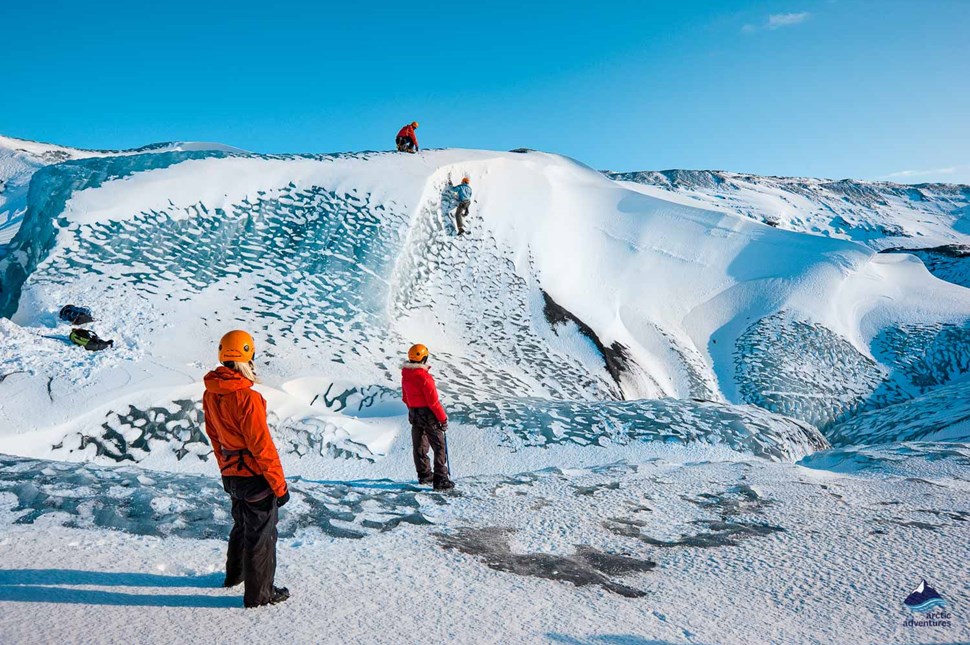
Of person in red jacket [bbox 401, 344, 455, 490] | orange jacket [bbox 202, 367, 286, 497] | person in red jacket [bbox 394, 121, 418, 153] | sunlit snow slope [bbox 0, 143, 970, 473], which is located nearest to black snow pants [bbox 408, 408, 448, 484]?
person in red jacket [bbox 401, 344, 455, 490]

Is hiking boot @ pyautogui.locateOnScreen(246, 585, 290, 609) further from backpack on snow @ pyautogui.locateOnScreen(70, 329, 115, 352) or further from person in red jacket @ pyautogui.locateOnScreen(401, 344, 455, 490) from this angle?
backpack on snow @ pyautogui.locateOnScreen(70, 329, 115, 352)

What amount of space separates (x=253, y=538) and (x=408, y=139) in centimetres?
1775

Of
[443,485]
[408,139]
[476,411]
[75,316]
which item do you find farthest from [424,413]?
[408,139]

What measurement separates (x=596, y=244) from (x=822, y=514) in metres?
19.1

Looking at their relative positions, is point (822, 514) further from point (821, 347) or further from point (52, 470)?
point (821, 347)

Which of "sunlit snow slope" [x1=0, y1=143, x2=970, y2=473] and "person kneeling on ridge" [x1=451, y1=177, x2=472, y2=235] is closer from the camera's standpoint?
"sunlit snow slope" [x1=0, y1=143, x2=970, y2=473]

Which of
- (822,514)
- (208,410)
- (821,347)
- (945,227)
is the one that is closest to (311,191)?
(208,410)

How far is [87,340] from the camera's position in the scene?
9.38m

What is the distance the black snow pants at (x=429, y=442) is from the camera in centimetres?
650

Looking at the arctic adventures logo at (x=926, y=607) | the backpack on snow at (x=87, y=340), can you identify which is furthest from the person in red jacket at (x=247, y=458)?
the backpack on snow at (x=87, y=340)

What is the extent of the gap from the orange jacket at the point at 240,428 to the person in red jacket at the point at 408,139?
1715 cm

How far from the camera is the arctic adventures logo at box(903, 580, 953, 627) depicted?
11.6ft

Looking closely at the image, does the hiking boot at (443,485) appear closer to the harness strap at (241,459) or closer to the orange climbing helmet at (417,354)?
the orange climbing helmet at (417,354)

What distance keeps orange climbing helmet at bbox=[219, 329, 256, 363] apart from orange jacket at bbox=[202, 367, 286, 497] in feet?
0.28
